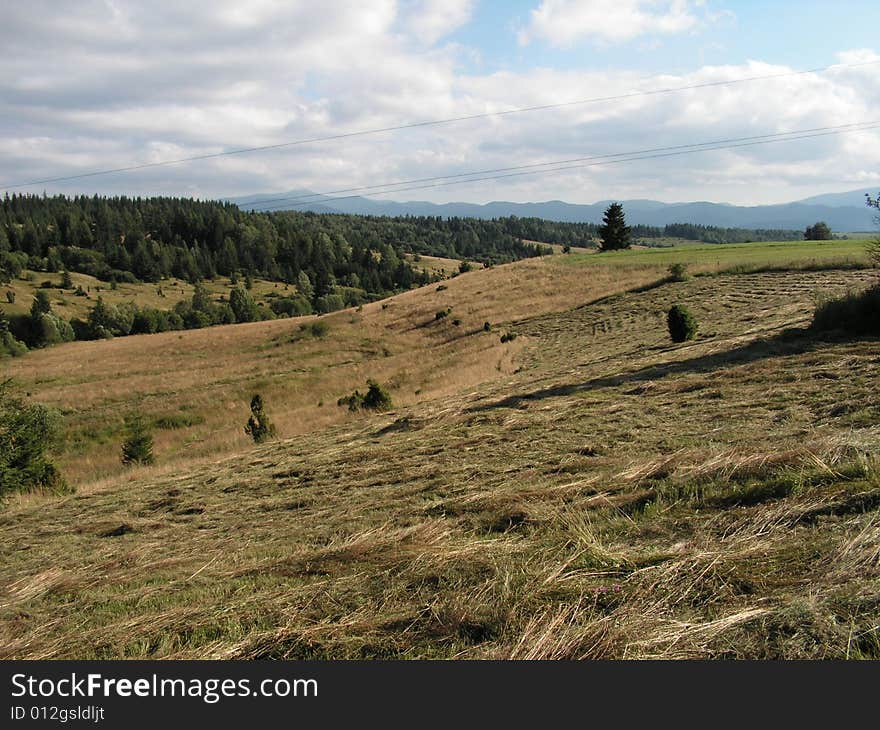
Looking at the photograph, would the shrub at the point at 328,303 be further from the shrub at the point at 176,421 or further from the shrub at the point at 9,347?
the shrub at the point at 176,421

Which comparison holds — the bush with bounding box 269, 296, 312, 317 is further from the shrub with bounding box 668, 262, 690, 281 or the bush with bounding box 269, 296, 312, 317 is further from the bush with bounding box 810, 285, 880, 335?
the bush with bounding box 810, 285, 880, 335

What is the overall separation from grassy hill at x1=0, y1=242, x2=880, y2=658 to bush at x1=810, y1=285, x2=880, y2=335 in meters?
0.84

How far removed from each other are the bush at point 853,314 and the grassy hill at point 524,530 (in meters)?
0.84

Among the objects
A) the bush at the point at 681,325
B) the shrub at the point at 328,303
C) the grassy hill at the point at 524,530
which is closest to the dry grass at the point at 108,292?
the shrub at the point at 328,303

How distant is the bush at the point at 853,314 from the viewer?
1261 centimetres

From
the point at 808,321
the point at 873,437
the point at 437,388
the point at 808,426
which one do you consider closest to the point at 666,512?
the point at 873,437

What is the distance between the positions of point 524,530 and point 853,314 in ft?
41.7

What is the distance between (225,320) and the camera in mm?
113500

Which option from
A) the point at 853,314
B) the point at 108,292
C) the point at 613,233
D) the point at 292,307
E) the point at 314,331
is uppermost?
the point at 613,233

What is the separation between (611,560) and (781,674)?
1.56m

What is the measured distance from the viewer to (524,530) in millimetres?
5566


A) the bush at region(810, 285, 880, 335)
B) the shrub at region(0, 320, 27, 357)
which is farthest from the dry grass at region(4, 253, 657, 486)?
the shrub at region(0, 320, 27, 357)

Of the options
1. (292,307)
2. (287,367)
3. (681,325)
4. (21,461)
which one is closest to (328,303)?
(292,307)

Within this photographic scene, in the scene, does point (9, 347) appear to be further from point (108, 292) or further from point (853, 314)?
point (853, 314)
